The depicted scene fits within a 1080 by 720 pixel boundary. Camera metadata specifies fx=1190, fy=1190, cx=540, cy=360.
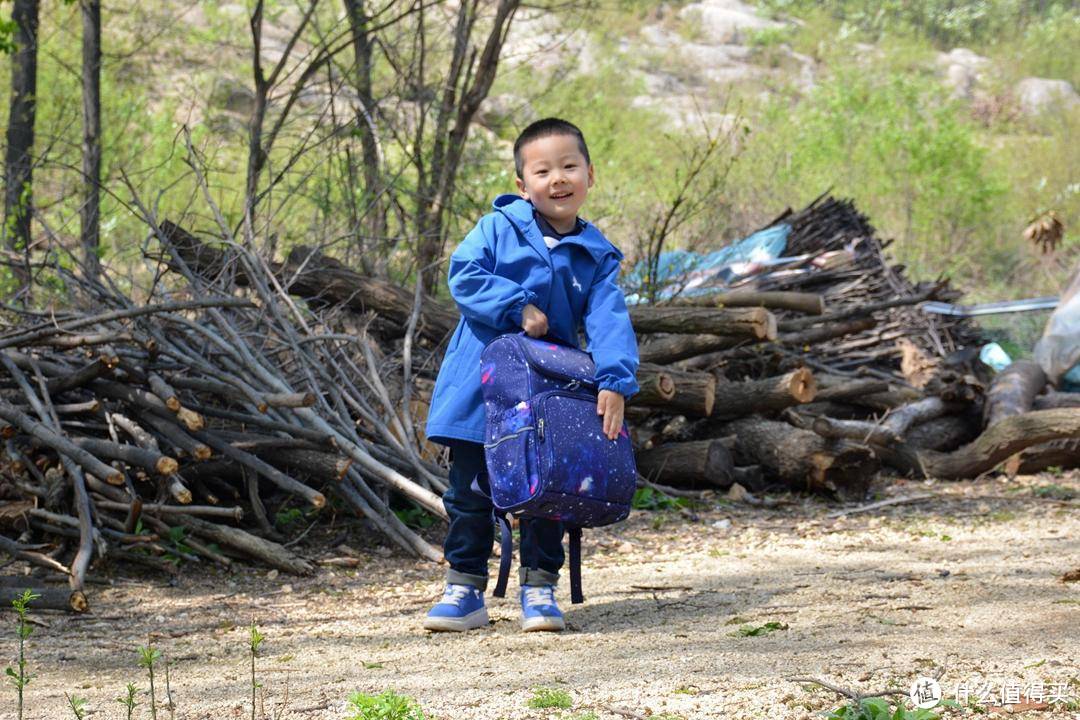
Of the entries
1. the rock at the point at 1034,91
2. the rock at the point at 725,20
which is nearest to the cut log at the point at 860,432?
the rock at the point at 1034,91

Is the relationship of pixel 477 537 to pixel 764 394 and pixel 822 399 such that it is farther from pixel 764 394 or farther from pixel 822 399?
pixel 822 399

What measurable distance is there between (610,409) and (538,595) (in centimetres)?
64

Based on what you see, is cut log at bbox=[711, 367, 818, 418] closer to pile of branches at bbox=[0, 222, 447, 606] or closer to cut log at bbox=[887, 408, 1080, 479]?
cut log at bbox=[887, 408, 1080, 479]

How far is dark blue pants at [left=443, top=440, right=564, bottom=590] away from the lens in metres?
3.71

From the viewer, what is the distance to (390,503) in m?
5.70

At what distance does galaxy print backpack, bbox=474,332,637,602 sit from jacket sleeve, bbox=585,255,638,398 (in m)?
0.07

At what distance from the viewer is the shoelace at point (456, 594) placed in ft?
12.2

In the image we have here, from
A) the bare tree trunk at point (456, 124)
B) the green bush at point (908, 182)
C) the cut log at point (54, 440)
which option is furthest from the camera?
the green bush at point (908, 182)

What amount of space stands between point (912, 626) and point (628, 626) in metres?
0.84

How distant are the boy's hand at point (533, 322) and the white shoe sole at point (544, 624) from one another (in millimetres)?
854

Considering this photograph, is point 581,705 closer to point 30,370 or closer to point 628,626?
point 628,626

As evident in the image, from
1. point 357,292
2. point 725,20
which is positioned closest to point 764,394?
point 357,292

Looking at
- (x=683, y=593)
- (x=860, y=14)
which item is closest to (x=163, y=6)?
(x=683, y=593)

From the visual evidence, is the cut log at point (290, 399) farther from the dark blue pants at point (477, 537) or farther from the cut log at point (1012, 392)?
the cut log at point (1012, 392)
